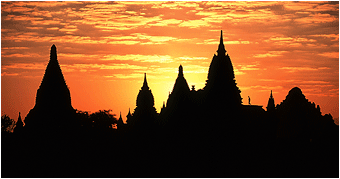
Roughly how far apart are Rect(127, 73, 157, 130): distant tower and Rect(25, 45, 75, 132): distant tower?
28.3 ft

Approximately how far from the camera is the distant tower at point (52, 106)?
139ft

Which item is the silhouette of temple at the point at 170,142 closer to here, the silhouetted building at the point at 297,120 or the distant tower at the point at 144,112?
the distant tower at the point at 144,112

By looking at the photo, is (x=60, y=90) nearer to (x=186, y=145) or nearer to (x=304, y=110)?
(x=186, y=145)

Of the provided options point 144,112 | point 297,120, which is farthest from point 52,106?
point 297,120

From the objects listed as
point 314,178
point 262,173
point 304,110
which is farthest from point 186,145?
point 304,110

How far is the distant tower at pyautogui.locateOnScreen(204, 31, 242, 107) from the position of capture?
47.2 meters

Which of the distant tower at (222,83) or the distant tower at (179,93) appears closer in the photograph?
the distant tower at (222,83)

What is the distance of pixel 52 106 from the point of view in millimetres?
42562

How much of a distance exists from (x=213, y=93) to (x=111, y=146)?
33.3ft

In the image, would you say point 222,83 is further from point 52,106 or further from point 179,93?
point 52,106

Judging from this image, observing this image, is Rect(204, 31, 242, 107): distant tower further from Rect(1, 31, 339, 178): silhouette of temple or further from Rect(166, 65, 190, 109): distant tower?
Rect(166, 65, 190, 109): distant tower

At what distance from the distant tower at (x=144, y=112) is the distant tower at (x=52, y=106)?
8.62 meters

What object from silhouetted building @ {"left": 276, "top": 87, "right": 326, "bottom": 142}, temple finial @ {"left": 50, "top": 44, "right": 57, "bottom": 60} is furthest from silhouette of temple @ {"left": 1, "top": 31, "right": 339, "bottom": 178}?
silhouetted building @ {"left": 276, "top": 87, "right": 326, "bottom": 142}

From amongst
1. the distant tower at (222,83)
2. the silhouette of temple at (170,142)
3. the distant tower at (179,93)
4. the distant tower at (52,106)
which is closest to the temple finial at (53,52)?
the silhouette of temple at (170,142)
